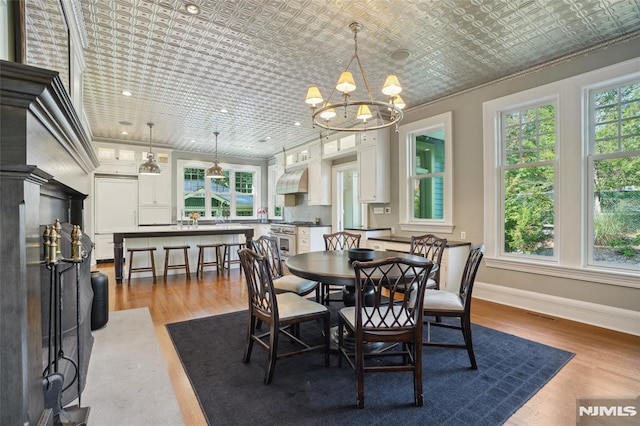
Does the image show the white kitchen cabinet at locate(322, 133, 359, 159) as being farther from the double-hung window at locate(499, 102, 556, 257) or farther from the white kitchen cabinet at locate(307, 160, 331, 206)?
the double-hung window at locate(499, 102, 556, 257)

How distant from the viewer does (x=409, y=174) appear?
17.2 feet

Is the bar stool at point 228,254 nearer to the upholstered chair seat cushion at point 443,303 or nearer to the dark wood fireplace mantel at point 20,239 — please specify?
the upholstered chair seat cushion at point 443,303

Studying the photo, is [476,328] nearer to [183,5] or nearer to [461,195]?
[461,195]

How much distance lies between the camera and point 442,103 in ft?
15.6

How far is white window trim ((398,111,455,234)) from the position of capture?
15.2 ft

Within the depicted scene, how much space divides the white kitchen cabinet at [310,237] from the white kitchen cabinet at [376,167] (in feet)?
5.37

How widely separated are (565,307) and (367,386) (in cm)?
279

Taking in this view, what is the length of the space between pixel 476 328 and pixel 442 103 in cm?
324

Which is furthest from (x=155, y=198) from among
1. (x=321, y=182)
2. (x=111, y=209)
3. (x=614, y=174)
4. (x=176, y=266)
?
(x=614, y=174)

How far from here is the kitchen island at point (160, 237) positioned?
17.2 ft

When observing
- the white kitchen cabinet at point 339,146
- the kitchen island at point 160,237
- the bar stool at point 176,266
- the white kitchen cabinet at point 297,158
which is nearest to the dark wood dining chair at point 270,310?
the kitchen island at point 160,237

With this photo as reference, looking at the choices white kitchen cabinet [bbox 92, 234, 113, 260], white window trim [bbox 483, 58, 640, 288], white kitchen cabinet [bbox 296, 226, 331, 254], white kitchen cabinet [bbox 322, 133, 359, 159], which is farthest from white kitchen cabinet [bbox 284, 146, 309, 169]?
white window trim [bbox 483, 58, 640, 288]

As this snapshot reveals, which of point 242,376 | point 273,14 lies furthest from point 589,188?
point 242,376

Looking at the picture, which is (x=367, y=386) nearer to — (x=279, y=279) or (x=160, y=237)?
(x=279, y=279)
